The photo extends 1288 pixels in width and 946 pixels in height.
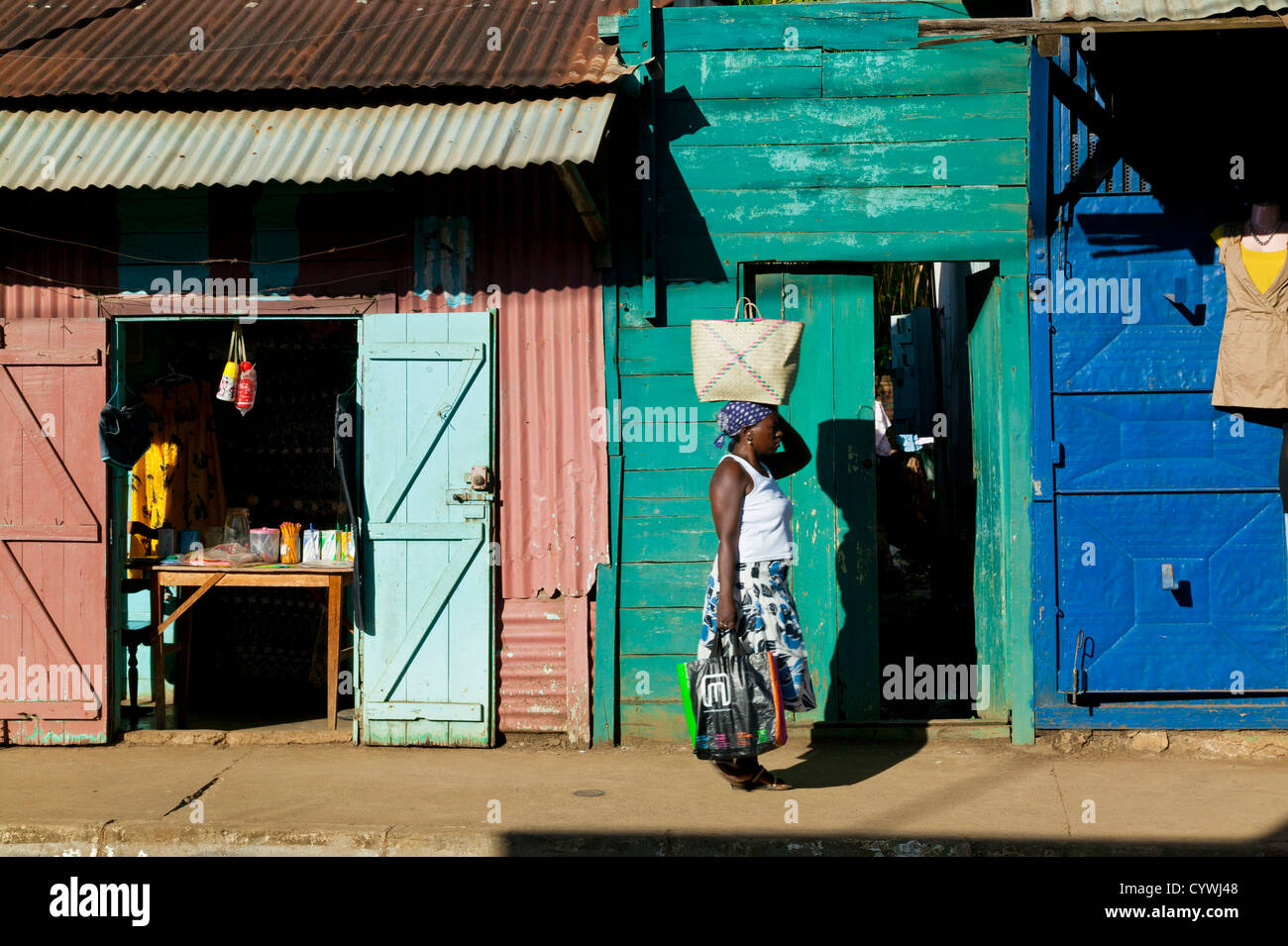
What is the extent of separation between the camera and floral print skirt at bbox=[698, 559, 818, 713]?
5.97 meters

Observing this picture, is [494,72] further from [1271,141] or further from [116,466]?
[1271,141]

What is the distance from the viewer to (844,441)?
7164 mm

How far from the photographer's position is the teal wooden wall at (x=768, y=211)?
7.04 m

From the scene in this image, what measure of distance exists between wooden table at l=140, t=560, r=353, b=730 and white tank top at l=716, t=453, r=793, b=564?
114 inches

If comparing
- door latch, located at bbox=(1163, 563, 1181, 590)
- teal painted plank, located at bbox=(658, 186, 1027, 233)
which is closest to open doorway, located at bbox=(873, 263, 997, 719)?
teal painted plank, located at bbox=(658, 186, 1027, 233)

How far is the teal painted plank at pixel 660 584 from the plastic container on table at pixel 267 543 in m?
2.43

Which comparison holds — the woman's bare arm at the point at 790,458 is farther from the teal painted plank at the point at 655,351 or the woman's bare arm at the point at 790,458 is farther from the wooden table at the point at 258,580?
the wooden table at the point at 258,580

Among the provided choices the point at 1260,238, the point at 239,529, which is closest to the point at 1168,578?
the point at 1260,238

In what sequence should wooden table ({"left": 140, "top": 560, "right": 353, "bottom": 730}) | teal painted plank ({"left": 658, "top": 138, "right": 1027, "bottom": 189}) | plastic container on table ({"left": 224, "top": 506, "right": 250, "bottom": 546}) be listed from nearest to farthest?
teal painted plank ({"left": 658, "top": 138, "right": 1027, "bottom": 189})
wooden table ({"left": 140, "top": 560, "right": 353, "bottom": 730})
plastic container on table ({"left": 224, "top": 506, "right": 250, "bottom": 546})

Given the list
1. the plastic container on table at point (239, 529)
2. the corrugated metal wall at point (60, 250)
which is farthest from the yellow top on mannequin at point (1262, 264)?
the corrugated metal wall at point (60, 250)

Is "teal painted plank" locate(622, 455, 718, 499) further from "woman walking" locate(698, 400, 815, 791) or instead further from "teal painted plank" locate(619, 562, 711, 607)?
"woman walking" locate(698, 400, 815, 791)

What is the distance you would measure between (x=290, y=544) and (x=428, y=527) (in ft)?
4.35

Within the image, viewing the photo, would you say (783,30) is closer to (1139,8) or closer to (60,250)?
(1139,8)

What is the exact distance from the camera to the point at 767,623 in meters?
5.98
